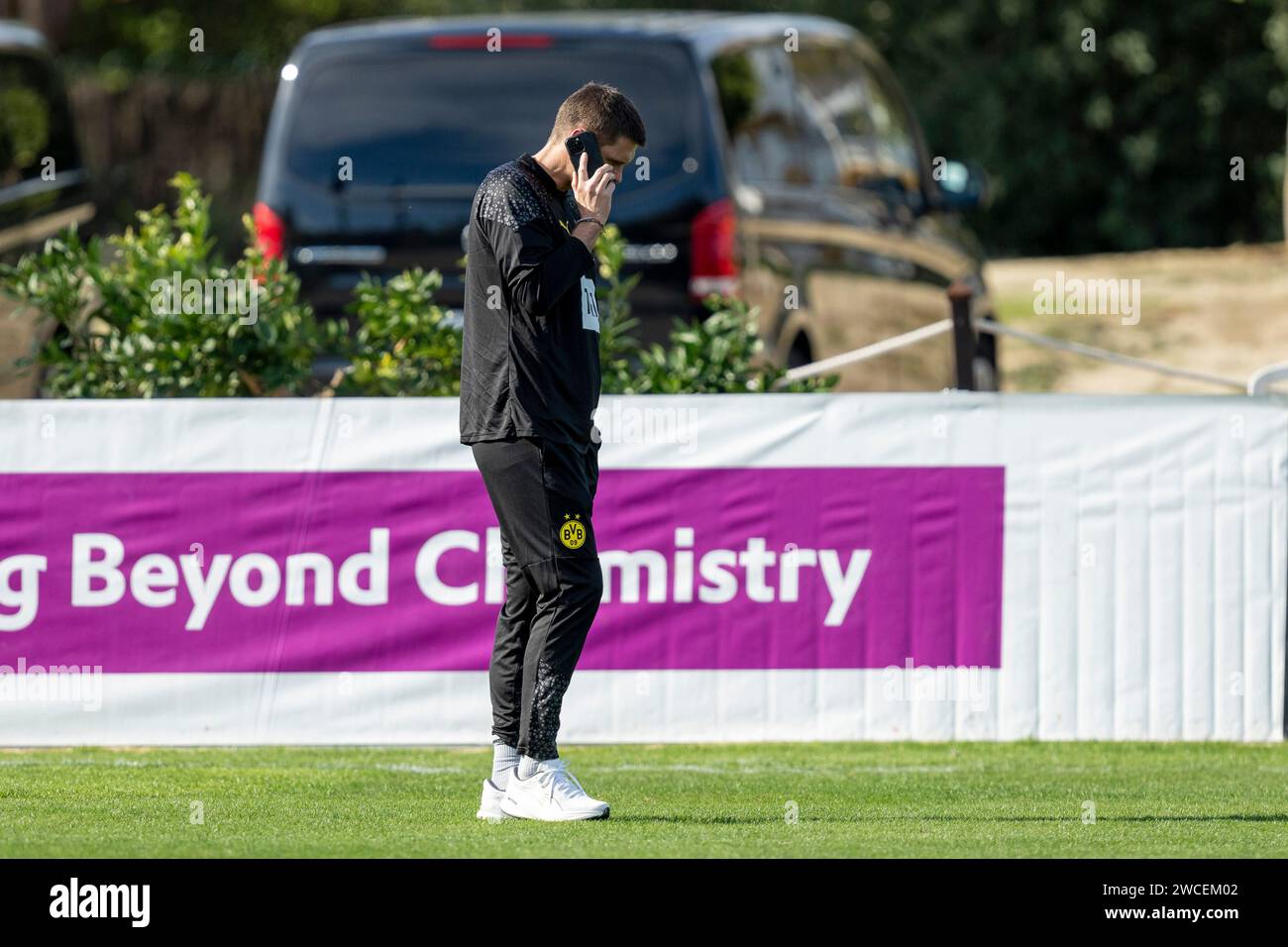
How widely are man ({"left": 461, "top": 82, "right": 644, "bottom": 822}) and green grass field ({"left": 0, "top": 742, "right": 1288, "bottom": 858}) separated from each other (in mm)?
359

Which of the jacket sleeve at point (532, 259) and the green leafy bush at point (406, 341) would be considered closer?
the jacket sleeve at point (532, 259)

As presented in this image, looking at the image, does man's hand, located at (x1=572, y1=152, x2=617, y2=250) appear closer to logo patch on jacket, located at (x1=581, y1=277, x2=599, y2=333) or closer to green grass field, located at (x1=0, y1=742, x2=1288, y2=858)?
logo patch on jacket, located at (x1=581, y1=277, x2=599, y2=333)

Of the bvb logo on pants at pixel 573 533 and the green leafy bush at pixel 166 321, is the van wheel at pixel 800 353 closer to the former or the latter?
the green leafy bush at pixel 166 321

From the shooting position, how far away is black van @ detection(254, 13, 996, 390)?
10453 mm

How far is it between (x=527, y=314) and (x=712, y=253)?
161 inches

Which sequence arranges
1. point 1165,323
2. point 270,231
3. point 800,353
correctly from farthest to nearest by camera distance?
1. point 1165,323
2. point 800,353
3. point 270,231

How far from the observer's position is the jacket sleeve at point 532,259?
634 cm

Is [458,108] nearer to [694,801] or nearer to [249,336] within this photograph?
[249,336]

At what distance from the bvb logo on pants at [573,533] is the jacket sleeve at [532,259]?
0.58 meters

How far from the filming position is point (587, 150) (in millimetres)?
6465

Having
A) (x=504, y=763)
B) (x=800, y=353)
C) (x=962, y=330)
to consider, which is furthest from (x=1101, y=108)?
(x=504, y=763)

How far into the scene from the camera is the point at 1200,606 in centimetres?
871

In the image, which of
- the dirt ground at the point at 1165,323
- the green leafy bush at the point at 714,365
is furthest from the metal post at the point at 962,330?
the dirt ground at the point at 1165,323
